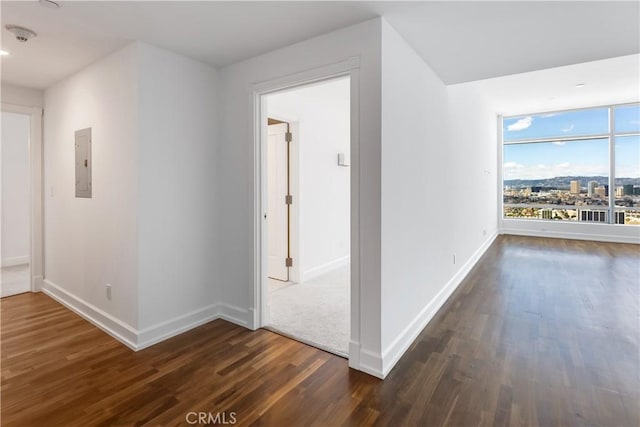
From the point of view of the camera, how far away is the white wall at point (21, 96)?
3.69 meters

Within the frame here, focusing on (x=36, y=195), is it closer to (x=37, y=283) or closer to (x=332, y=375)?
(x=37, y=283)

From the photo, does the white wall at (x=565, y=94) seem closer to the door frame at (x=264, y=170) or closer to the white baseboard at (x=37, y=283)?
the door frame at (x=264, y=170)

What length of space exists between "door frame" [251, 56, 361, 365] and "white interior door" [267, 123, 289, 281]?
1.42 meters

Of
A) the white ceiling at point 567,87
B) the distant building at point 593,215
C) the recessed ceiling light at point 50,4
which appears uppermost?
the white ceiling at point 567,87

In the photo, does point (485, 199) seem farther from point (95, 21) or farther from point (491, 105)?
point (95, 21)

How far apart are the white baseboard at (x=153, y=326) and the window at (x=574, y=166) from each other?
7.97 meters

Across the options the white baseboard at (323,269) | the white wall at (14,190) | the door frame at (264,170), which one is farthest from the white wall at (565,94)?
the white wall at (14,190)

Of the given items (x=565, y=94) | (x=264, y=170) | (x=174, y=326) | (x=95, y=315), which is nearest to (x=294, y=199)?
(x=264, y=170)

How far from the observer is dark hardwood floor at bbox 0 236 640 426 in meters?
1.84

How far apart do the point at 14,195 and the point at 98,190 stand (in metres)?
3.86

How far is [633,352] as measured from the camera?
2.50 metres

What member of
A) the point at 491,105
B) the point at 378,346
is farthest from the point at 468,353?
the point at 491,105

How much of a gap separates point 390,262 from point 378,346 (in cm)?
58

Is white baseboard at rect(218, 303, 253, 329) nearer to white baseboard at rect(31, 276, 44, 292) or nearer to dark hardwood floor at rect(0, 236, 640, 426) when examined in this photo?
dark hardwood floor at rect(0, 236, 640, 426)
